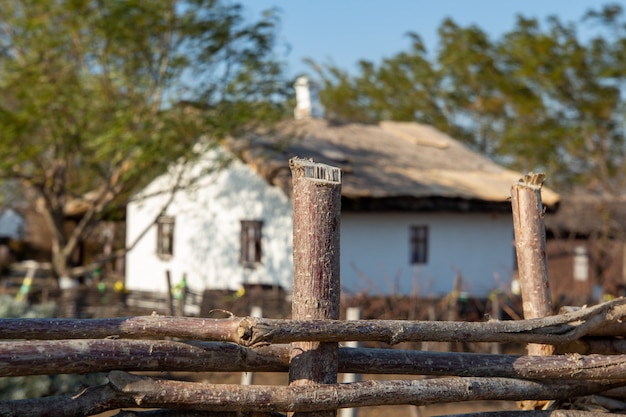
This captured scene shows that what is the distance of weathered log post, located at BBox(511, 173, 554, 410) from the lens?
3977 mm

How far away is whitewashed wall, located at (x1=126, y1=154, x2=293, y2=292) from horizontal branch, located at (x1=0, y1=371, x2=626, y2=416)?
33.5 feet

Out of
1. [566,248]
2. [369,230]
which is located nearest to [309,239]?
[369,230]

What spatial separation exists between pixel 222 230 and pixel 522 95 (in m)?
14.0

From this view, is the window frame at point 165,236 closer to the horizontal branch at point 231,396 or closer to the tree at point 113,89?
the tree at point 113,89

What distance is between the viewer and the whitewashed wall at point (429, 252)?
13.7 meters

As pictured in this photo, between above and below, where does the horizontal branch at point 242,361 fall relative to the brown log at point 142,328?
below

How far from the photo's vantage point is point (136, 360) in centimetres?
306

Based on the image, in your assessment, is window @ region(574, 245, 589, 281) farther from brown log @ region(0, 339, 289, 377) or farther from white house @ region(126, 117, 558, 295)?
brown log @ region(0, 339, 289, 377)

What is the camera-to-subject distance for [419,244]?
1480cm

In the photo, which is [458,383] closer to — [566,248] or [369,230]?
[369,230]

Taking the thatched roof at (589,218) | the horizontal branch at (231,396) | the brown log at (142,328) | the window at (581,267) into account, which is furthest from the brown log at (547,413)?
the window at (581,267)

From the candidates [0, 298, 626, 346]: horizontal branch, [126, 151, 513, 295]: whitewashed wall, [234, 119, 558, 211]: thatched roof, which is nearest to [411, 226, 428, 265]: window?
[126, 151, 513, 295]: whitewashed wall

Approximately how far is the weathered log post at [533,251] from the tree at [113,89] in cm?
860

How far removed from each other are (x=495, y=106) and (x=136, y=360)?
2612 cm
